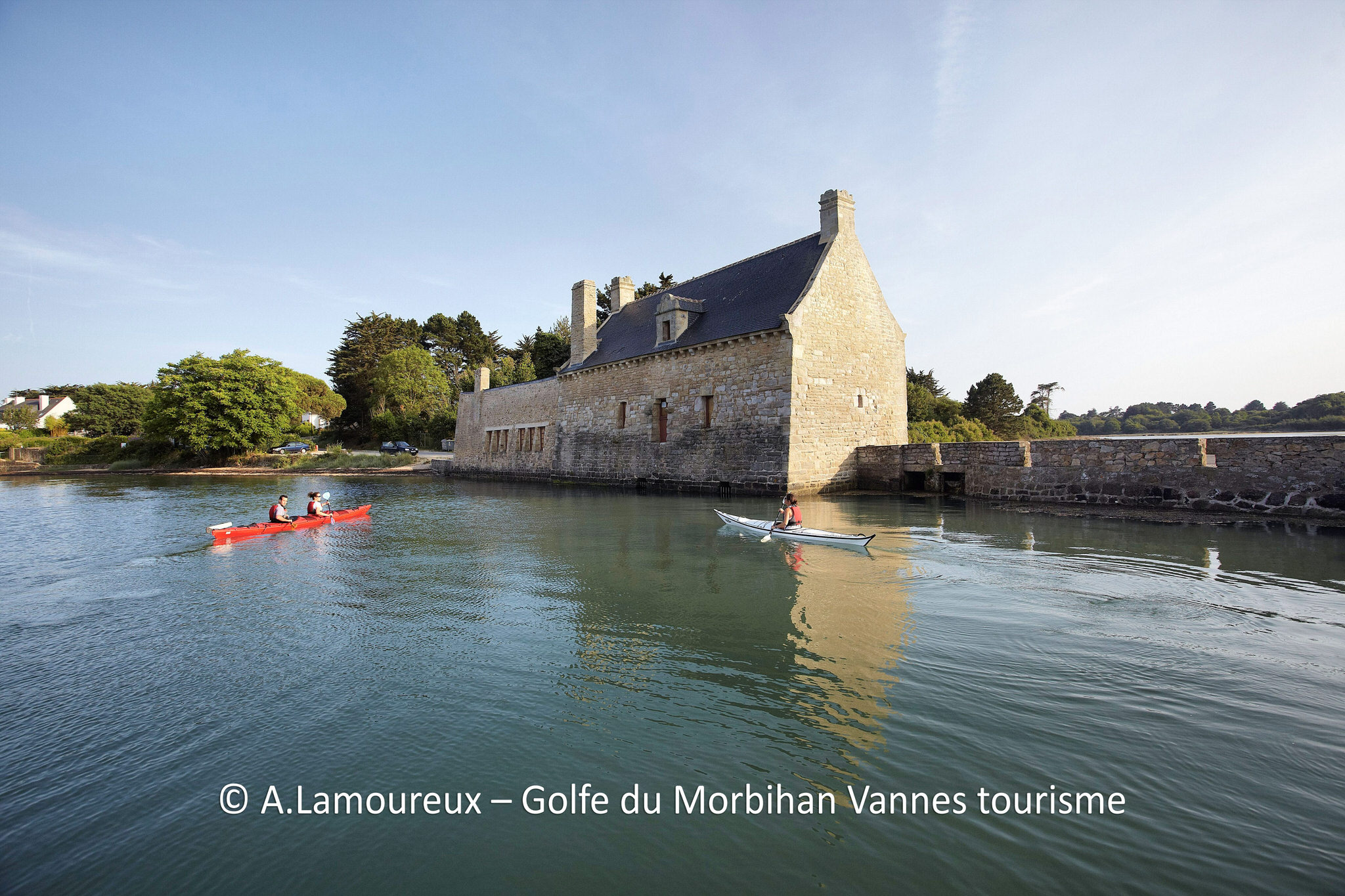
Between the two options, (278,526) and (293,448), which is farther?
(293,448)

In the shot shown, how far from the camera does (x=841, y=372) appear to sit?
64.7 ft

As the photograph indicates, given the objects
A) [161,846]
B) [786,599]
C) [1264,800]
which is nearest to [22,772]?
[161,846]

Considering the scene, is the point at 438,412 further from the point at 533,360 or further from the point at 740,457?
the point at 740,457

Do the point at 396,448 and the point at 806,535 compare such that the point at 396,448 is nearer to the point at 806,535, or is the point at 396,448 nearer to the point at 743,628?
the point at 806,535

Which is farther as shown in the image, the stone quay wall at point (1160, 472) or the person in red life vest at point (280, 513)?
the person in red life vest at point (280, 513)

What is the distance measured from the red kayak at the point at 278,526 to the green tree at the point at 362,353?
139 ft

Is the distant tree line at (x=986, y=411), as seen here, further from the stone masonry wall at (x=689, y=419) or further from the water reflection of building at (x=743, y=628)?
the water reflection of building at (x=743, y=628)

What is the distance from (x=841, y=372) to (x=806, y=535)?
33.1 ft

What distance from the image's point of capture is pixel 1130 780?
3.44 meters

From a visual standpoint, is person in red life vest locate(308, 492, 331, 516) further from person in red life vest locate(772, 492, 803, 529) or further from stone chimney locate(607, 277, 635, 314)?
stone chimney locate(607, 277, 635, 314)

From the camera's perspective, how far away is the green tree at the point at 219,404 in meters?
37.3

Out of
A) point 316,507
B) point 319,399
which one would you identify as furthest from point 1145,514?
point 319,399

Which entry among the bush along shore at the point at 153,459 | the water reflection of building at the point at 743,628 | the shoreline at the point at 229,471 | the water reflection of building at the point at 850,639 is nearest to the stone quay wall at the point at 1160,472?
the water reflection of building at the point at 743,628

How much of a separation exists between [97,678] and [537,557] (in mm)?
5726
